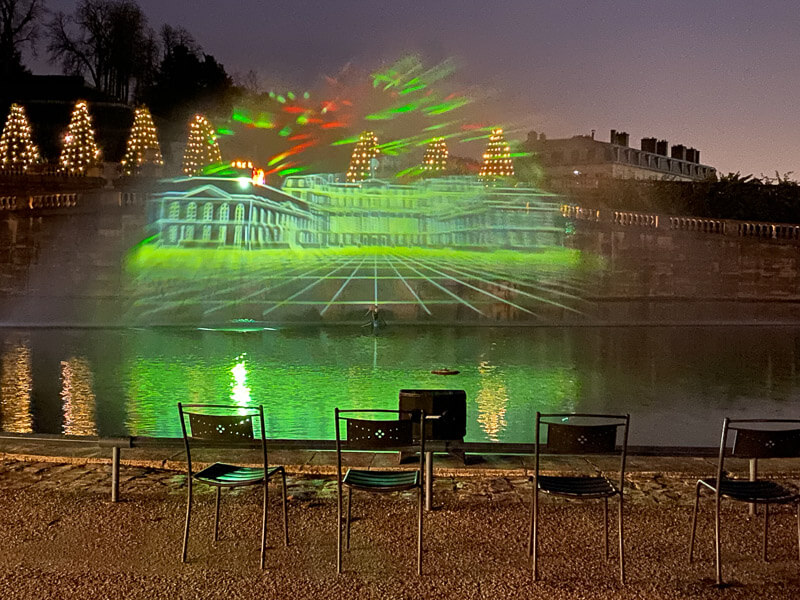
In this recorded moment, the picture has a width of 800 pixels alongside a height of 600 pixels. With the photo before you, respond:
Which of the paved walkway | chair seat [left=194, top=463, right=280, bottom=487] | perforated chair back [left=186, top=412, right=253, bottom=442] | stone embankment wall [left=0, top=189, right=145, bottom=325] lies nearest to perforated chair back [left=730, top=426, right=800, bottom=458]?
the paved walkway

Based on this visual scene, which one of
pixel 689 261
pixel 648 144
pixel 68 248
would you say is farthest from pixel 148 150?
pixel 648 144

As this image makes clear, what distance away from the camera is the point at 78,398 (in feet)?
42.8

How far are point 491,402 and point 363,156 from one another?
42202mm

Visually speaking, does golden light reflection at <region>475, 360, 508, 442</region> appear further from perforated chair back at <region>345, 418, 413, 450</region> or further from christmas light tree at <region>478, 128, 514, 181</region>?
christmas light tree at <region>478, 128, 514, 181</region>

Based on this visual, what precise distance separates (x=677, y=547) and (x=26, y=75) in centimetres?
6825

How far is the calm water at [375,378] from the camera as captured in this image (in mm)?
11664

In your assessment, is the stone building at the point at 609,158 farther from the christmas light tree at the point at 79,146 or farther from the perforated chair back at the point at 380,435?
the perforated chair back at the point at 380,435

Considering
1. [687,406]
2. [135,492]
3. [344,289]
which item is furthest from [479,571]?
[344,289]

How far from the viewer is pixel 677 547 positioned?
5.70 metres

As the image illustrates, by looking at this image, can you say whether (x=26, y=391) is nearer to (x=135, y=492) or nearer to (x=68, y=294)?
(x=135, y=492)

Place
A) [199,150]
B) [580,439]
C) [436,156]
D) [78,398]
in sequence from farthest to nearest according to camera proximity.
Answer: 1. [436,156]
2. [199,150]
3. [78,398]
4. [580,439]

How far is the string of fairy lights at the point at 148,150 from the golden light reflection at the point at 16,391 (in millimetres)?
27789

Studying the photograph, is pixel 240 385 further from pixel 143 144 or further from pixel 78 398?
pixel 143 144

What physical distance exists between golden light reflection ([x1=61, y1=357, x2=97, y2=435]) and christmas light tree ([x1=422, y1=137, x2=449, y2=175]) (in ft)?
123
